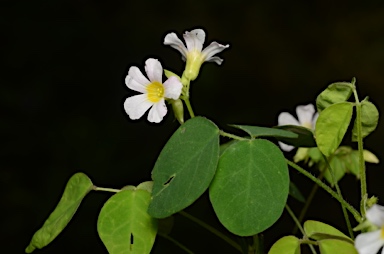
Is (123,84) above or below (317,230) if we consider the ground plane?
below

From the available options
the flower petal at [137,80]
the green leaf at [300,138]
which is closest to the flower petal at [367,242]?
the green leaf at [300,138]

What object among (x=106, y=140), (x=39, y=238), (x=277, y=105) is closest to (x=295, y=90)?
(x=277, y=105)

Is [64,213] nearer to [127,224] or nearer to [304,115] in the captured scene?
[127,224]

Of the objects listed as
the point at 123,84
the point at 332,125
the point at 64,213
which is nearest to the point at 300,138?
the point at 332,125

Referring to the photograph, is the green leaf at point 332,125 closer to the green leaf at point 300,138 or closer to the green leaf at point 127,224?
the green leaf at point 300,138

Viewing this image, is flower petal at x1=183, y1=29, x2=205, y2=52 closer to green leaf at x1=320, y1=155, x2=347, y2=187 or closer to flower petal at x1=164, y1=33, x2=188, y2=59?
flower petal at x1=164, y1=33, x2=188, y2=59

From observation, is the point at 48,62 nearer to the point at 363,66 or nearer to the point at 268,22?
the point at 268,22
